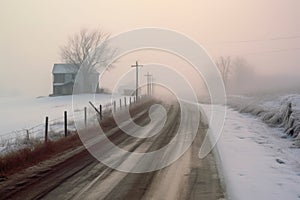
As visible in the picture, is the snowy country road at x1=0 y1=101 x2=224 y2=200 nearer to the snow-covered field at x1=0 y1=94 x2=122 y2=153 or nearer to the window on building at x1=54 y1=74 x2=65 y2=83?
the snow-covered field at x1=0 y1=94 x2=122 y2=153

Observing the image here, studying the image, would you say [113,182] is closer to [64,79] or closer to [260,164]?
[260,164]

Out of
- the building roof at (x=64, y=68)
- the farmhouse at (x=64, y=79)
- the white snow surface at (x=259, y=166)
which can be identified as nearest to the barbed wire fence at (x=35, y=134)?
the white snow surface at (x=259, y=166)

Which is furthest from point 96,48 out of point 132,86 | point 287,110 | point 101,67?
point 287,110

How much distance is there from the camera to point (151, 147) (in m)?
14.3

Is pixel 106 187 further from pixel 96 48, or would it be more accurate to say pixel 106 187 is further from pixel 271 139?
pixel 96 48

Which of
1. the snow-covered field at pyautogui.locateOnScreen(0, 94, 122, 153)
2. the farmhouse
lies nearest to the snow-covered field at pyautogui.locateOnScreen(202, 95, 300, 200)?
the snow-covered field at pyautogui.locateOnScreen(0, 94, 122, 153)

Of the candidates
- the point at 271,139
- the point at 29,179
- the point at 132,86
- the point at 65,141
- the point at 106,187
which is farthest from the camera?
the point at 132,86

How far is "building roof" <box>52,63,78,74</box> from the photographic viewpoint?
88.9m

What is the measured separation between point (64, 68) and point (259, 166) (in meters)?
84.0

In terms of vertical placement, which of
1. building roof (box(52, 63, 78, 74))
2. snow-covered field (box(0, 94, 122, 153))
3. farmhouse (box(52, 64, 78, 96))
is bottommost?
snow-covered field (box(0, 94, 122, 153))

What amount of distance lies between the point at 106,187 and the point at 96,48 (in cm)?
8453

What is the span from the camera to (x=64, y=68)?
91062mm

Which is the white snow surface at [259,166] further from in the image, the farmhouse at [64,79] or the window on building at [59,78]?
the window on building at [59,78]

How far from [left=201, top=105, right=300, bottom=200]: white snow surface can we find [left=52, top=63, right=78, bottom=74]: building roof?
7406 centimetres
